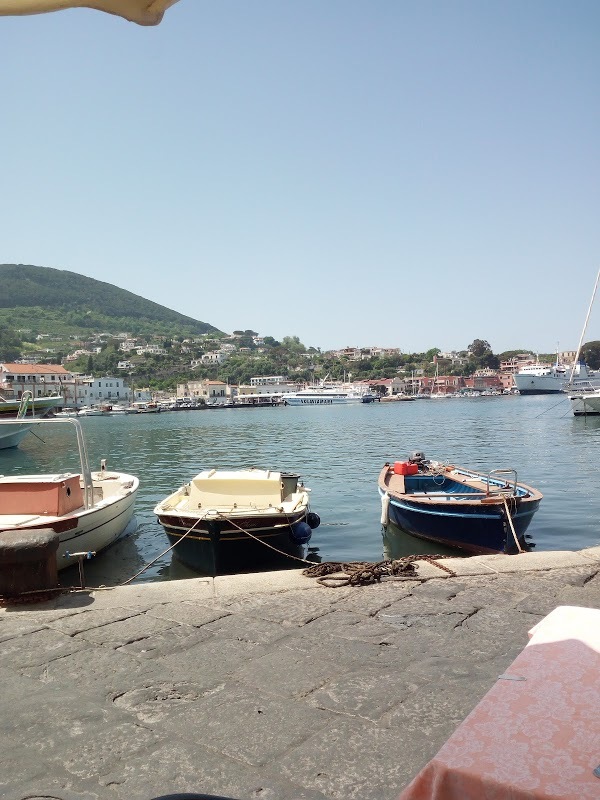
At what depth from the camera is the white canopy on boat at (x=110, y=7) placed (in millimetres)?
2084

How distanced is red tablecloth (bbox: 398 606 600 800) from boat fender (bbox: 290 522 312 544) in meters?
8.78

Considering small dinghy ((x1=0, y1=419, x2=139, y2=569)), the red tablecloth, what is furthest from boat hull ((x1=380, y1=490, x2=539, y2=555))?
the red tablecloth

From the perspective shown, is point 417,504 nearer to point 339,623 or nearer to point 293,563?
point 293,563

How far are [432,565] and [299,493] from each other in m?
6.06

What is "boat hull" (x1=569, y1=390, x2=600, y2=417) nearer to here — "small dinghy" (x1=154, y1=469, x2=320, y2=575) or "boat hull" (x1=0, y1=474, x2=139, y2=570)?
"small dinghy" (x1=154, y1=469, x2=320, y2=575)

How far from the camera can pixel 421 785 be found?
76.9 inches

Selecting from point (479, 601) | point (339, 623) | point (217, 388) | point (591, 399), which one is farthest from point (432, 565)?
point (217, 388)

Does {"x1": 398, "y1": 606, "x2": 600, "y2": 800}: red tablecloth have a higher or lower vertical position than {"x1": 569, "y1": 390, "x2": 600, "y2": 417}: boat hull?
higher

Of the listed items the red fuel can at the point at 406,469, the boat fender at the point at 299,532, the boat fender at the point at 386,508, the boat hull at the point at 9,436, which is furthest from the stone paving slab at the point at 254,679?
the boat hull at the point at 9,436

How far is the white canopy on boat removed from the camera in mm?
2084

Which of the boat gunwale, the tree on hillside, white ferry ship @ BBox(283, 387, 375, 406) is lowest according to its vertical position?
white ferry ship @ BBox(283, 387, 375, 406)

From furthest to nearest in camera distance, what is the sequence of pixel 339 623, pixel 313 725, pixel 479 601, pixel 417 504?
pixel 417 504
pixel 479 601
pixel 339 623
pixel 313 725

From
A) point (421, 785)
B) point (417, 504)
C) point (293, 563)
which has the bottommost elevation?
point (293, 563)

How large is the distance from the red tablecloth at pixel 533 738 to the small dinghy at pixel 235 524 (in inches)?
300
